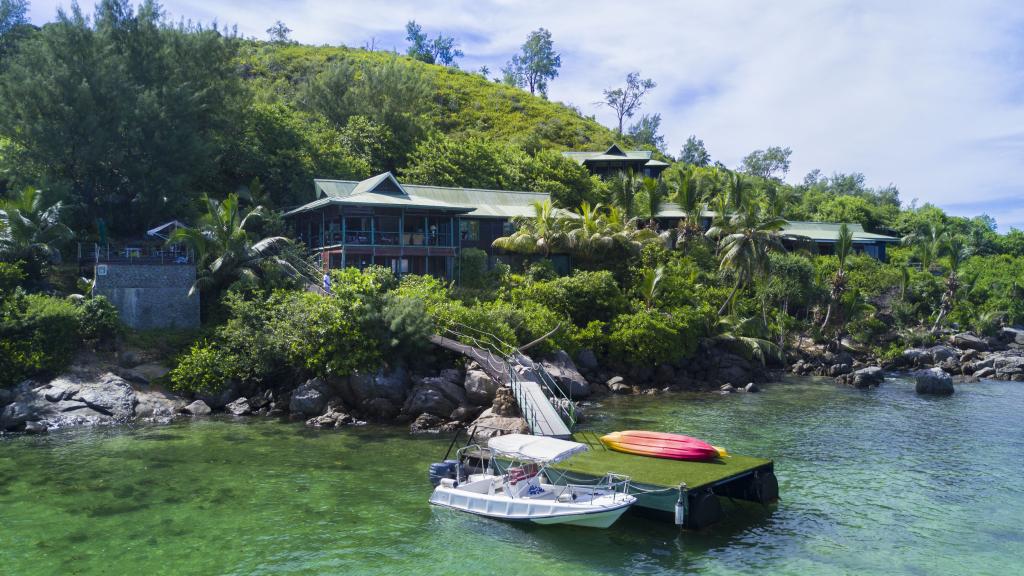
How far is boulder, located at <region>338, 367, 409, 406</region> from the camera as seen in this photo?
3148 cm

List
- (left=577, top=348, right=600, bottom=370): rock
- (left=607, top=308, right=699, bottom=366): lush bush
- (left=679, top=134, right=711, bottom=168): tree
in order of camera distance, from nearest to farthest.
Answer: (left=577, top=348, right=600, bottom=370): rock, (left=607, top=308, right=699, bottom=366): lush bush, (left=679, top=134, right=711, bottom=168): tree

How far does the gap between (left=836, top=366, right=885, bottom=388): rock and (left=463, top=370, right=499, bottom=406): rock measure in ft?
79.3

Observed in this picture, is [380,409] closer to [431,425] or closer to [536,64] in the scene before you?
[431,425]

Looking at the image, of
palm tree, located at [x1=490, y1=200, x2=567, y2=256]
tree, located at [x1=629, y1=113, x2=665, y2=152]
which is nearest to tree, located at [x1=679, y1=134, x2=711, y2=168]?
tree, located at [x1=629, y1=113, x2=665, y2=152]

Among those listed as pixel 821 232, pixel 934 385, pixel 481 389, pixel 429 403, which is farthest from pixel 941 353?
pixel 429 403

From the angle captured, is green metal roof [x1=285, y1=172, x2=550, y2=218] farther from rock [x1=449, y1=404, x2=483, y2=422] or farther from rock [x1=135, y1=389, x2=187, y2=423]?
rock [x1=449, y1=404, x2=483, y2=422]

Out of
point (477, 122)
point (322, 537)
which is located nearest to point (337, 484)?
point (322, 537)

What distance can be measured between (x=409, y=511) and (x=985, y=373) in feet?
140

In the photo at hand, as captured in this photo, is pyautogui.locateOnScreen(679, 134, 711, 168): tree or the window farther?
pyautogui.locateOnScreen(679, 134, 711, 168): tree

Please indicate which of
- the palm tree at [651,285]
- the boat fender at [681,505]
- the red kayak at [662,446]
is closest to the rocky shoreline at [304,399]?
the red kayak at [662,446]

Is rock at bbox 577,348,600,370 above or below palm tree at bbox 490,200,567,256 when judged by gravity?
below

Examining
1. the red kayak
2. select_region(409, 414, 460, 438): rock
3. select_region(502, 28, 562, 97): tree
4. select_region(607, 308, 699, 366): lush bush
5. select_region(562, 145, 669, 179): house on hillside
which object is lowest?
select_region(409, 414, 460, 438): rock

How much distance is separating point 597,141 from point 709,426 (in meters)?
79.8

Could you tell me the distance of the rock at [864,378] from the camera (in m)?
42.2
